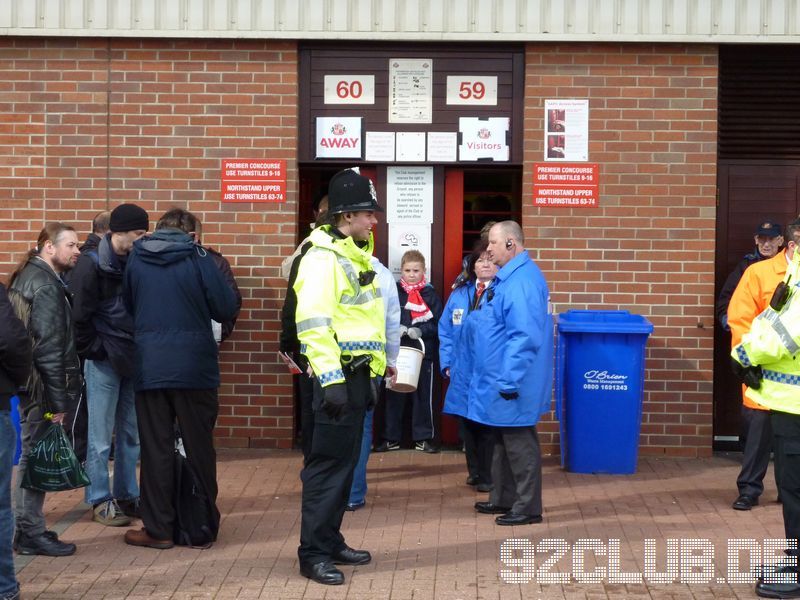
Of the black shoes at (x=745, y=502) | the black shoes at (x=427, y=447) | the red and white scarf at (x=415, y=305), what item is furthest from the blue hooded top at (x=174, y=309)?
the black shoes at (x=745, y=502)

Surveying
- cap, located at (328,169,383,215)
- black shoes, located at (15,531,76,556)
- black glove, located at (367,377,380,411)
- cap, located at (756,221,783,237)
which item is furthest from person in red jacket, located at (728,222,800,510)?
black shoes, located at (15,531,76,556)

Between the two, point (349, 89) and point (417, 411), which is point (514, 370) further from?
point (349, 89)

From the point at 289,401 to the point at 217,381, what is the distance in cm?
299

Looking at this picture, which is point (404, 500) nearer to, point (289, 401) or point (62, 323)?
point (289, 401)

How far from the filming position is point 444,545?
7.01 m

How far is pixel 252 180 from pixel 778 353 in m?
5.11

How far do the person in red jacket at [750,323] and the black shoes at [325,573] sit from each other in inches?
108

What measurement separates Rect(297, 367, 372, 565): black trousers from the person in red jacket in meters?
2.53

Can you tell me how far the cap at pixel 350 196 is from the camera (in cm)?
633

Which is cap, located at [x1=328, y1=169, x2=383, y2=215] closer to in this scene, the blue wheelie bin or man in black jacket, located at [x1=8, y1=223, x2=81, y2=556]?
man in black jacket, located at [x1=8, y1=223, x2=81, y2=556]

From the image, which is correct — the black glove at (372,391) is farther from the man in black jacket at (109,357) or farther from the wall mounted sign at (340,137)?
the wall mounted sign at (340,137)

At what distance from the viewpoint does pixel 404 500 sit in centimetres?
827

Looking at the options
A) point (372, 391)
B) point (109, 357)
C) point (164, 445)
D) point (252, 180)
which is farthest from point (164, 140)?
point (372, 391)

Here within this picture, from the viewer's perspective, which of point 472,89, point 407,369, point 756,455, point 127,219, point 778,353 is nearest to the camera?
point 778,353
